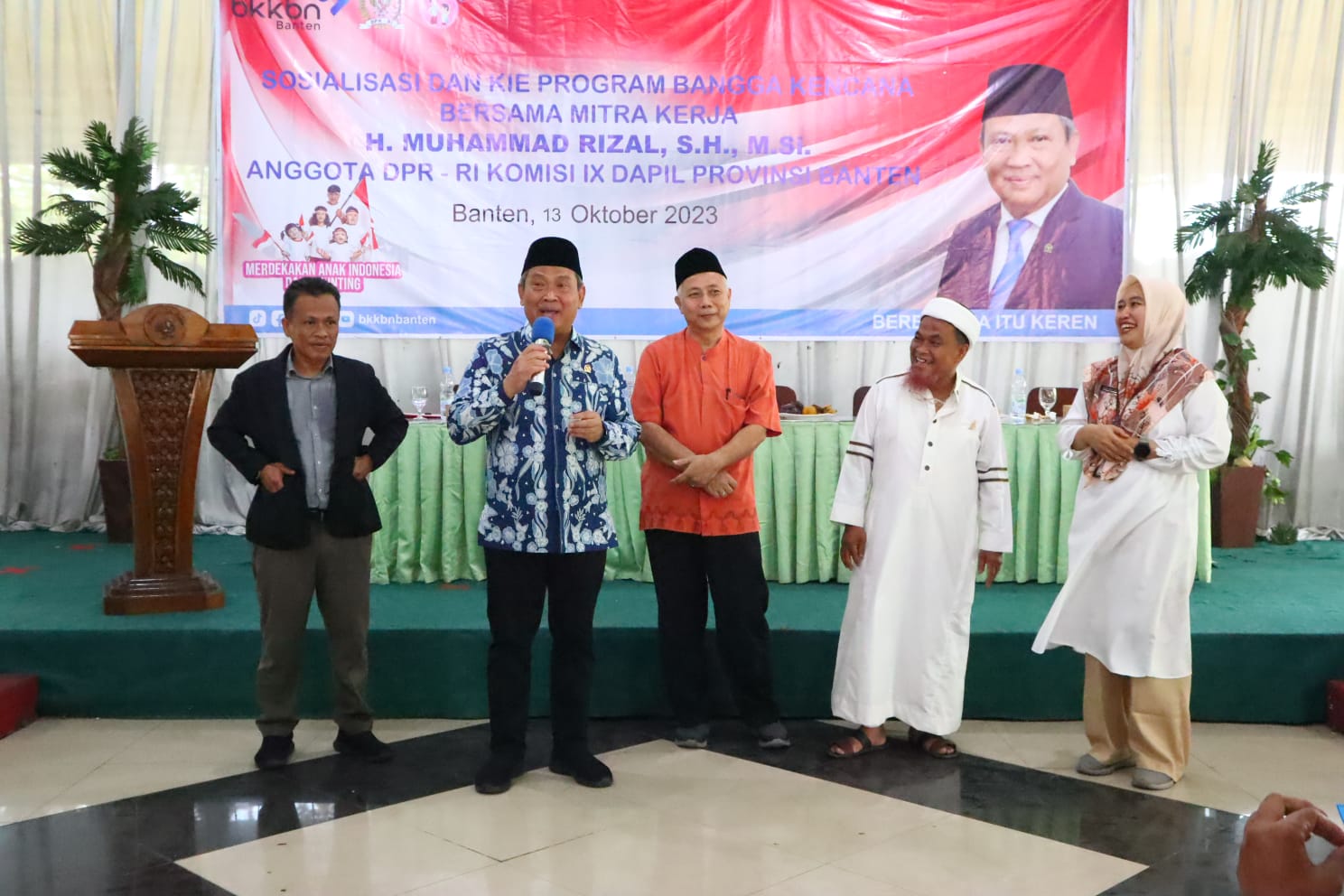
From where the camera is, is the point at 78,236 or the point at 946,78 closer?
the point at 78,236

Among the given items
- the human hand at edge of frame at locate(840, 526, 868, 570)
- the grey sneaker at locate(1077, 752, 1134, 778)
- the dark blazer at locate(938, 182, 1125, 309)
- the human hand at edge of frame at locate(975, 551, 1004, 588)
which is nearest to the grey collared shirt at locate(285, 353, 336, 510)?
the human hand at edge of frame at locate(840, 526, 868, 570)

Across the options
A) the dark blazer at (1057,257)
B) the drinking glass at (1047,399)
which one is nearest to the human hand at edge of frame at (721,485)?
the drinking glass at (1047,399)

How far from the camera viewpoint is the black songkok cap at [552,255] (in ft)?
9.12

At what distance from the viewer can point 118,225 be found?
489 centimetres

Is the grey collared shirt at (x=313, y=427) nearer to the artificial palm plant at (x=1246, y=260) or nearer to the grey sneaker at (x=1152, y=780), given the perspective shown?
the grey sneaker at (x=1152, y=780)

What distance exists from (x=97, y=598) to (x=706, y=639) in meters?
2.10

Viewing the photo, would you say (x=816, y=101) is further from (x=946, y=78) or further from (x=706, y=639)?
(x=706, y=639)

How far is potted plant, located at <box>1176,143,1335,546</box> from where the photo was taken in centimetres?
539

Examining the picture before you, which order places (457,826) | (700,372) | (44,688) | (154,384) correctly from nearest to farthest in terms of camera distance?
(457,826), (700,372), (44,688), (154,384)

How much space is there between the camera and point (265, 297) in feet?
18.2

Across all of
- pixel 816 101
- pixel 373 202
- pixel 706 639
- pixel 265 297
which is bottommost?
pixel 706 639

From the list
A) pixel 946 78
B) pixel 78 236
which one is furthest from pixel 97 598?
pixel 946 78

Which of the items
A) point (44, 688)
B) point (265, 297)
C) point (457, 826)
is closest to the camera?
point (457, 826)

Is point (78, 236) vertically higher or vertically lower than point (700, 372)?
higher
